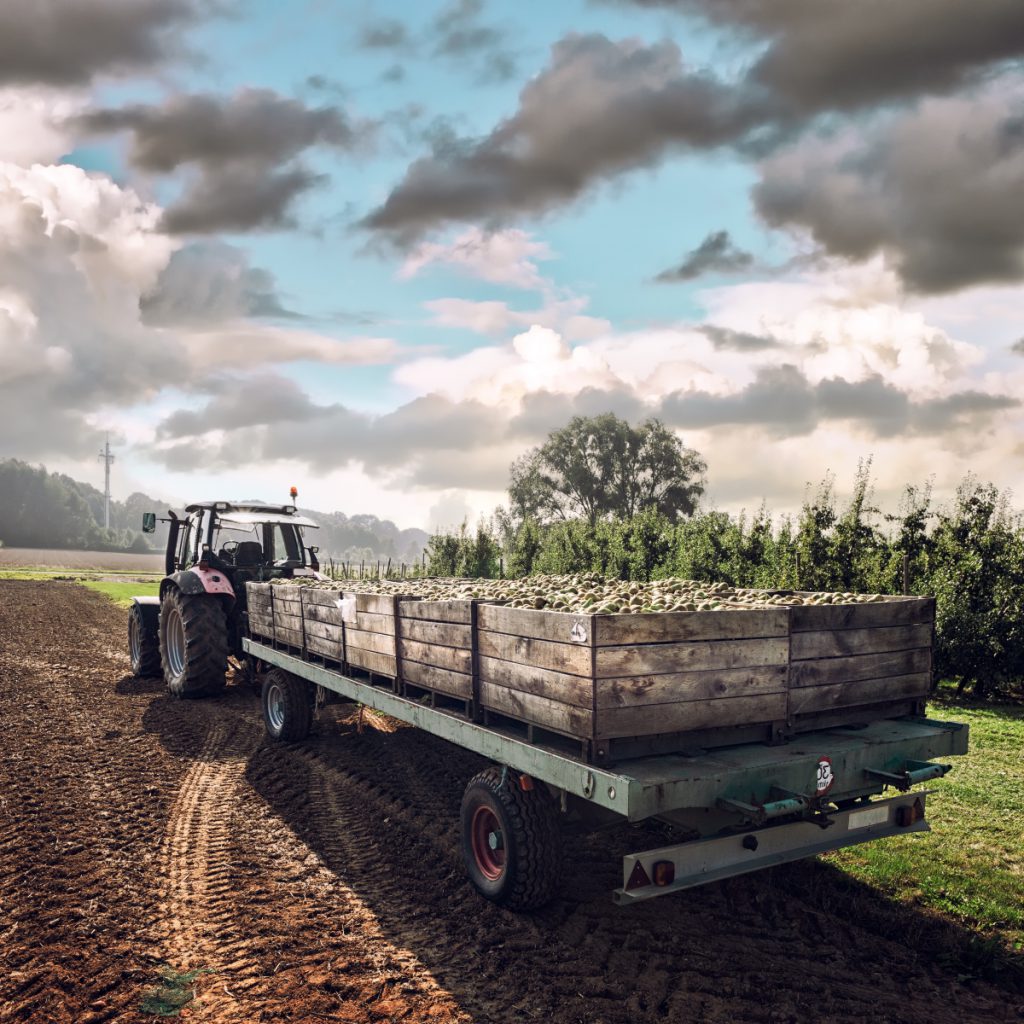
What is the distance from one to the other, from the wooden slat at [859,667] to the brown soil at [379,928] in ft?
4.44

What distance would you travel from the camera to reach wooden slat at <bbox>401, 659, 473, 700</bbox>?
5031 millimetres

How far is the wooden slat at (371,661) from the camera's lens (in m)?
6.00

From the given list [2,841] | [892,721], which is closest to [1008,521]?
[892,721]

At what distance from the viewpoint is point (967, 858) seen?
5.57m

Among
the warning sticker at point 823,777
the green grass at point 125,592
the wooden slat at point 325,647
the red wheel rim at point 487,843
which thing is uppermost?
the wooden slat at point 325,647

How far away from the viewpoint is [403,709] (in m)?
5.67

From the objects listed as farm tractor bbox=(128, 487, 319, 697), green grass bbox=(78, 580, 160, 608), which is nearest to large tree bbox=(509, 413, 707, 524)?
green grass bbox=(78, 580, 160, 608)

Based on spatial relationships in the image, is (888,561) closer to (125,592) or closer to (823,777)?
(823,777)

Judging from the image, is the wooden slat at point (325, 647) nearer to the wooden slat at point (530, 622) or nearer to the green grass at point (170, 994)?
the wooden slat at point (530, 622)

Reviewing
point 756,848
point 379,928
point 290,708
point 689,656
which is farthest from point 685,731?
point 290,708

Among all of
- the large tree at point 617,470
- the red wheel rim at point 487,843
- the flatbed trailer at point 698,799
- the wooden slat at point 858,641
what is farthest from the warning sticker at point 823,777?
the large tree at point 617,470

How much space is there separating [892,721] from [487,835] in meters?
2.70

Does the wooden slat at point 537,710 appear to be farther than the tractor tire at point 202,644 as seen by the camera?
No

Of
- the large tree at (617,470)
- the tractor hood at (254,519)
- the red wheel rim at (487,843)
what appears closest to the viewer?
the red wheel rim at (487,843)
